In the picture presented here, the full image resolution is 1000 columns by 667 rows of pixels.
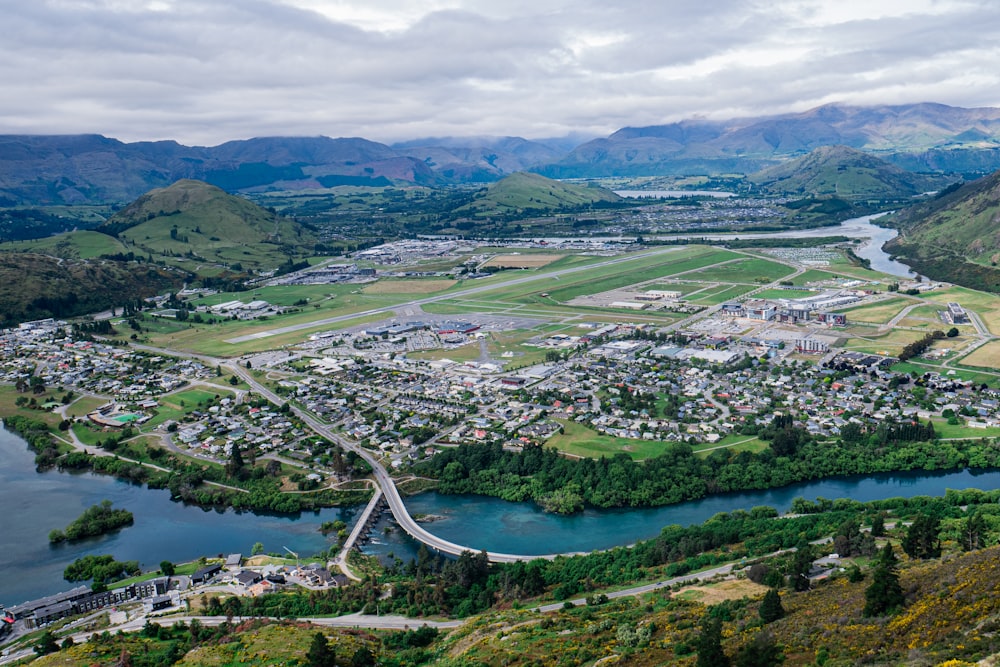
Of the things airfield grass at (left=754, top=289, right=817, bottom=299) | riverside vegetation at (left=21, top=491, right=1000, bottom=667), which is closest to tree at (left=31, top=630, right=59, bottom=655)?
riverside vegetation at (left=21, top=491, right=1000, bottom=667)

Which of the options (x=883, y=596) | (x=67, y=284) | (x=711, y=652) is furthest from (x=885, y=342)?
(x=67, y=284)

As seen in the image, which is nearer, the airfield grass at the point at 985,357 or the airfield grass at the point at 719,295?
the airfield grass at the point at 985,357

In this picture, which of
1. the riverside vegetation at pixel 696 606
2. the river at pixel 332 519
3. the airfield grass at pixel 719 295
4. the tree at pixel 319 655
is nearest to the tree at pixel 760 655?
the riverside vegetation at pixel 696 606

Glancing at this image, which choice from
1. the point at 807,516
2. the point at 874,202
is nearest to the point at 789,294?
the point at 807,516

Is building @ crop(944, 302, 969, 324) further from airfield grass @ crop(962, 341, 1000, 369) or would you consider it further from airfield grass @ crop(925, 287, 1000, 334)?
airfield grass @ crop(962, 341, 1000, 369)

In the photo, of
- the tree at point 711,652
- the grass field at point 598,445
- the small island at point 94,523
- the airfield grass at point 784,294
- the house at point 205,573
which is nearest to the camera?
the tree at point 711,652

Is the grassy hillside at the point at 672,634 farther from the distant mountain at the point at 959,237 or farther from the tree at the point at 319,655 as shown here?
the distant mountain at the point at 959,237
